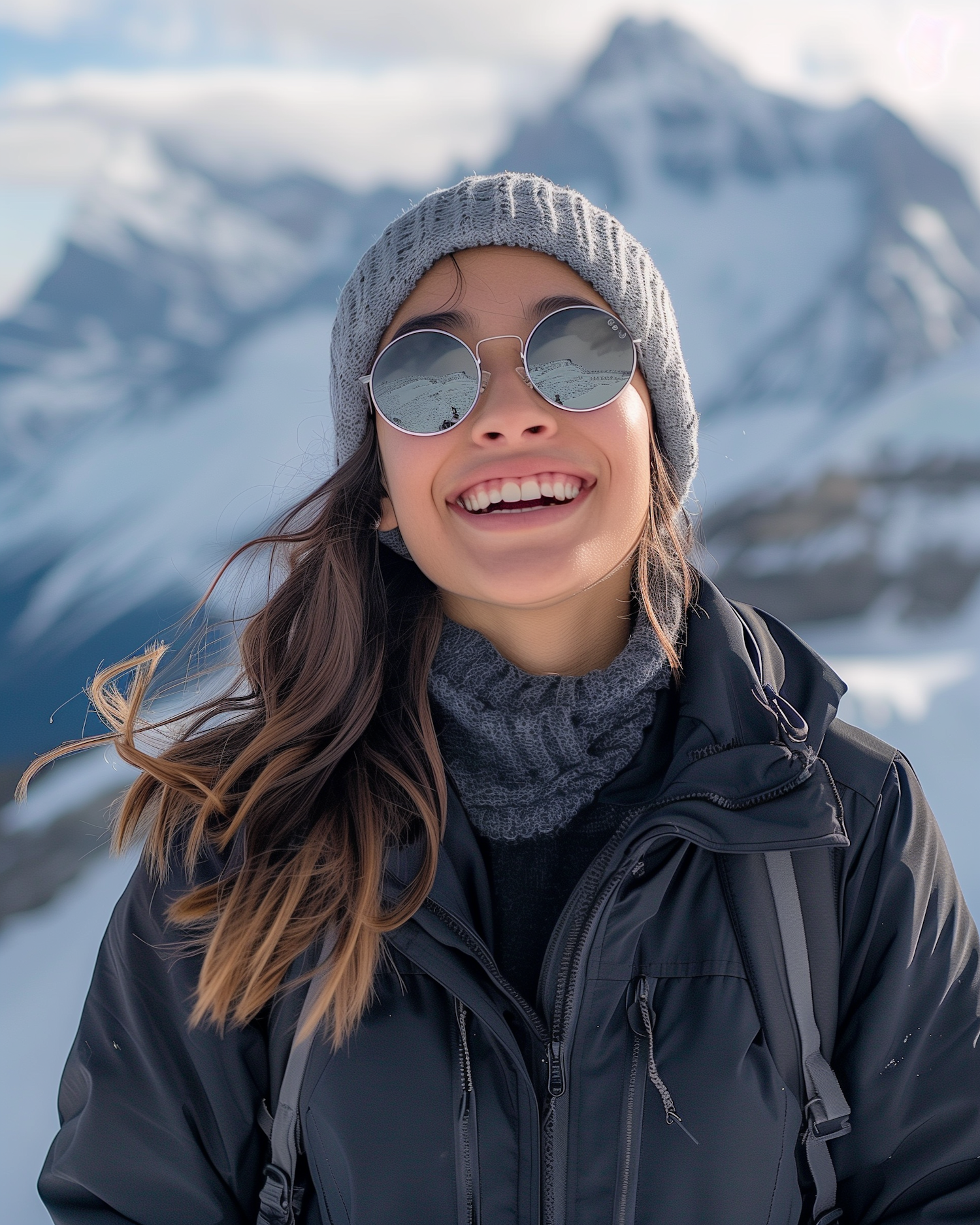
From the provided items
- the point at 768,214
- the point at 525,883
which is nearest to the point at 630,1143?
the point at 525,883

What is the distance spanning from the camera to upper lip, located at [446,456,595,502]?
49.7 inches

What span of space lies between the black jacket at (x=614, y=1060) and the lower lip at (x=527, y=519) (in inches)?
14.4

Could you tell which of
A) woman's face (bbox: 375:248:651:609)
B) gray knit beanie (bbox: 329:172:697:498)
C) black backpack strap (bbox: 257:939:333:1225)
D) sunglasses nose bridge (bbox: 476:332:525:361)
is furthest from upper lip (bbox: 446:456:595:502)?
black backpack strap (bbox: 257:939:333:1225)

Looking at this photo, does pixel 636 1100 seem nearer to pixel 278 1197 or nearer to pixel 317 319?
pixel 278 1197

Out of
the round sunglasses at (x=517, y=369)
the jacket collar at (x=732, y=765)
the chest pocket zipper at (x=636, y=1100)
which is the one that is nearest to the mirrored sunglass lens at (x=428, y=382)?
the round sunglasses at (x=517, y=369)

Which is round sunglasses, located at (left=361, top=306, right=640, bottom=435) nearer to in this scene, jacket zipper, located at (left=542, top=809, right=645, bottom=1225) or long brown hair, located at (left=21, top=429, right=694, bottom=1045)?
long brown hair, located at (left=21, top=429, right=694, bottom=1045)

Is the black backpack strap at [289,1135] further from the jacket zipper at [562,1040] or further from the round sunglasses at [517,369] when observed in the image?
the round sunglasses at [517,369]

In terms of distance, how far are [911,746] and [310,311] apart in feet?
50.3

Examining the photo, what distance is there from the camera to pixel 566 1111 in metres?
1.07

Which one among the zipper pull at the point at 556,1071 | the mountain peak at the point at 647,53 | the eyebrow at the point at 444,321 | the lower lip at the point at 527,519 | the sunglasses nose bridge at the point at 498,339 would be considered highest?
the mountain peak at the point at 647,53

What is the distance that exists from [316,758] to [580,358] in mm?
701

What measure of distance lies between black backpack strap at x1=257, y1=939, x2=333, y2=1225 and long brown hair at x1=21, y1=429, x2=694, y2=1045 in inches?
1.4

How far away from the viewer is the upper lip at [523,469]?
1.26 m

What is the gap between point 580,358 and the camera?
1.28m
